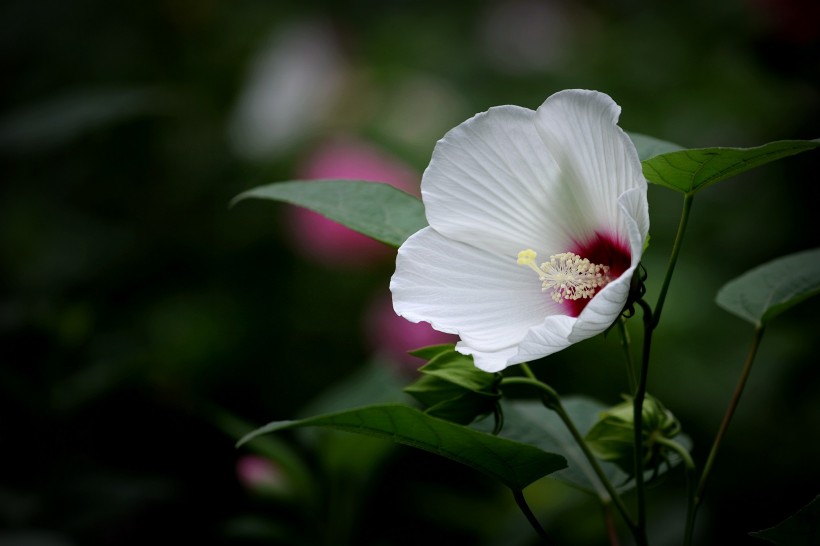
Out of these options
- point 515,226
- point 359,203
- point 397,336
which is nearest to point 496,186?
point 515,226

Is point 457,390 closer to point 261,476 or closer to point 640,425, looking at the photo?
point 640,425

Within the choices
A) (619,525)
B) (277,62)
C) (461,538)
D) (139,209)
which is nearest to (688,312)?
(619,525)

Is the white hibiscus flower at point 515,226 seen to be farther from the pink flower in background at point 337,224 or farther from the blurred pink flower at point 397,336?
the pink flower in background at point 337,224

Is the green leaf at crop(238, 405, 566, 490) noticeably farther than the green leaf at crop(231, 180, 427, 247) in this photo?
No

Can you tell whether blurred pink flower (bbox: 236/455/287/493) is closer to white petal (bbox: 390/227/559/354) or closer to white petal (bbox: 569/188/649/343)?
white petal (bbox: 390/227/559/354)

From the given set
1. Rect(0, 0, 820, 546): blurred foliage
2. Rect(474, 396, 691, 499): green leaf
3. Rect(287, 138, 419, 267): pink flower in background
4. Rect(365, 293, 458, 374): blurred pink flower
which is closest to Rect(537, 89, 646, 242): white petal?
Rect(474, 396, 691, 499): green leaf

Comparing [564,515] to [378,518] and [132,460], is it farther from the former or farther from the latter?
[132,460]

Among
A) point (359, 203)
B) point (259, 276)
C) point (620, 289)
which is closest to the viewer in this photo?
point (620, 289)
